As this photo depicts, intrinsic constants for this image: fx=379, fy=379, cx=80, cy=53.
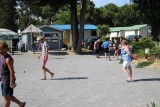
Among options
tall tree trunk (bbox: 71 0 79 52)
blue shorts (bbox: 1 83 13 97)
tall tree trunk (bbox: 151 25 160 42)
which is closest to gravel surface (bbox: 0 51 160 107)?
blue shorts (bbox: 1 83 13 97)

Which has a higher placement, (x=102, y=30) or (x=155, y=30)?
(x=102, y=30)

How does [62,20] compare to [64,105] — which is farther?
[62,20]

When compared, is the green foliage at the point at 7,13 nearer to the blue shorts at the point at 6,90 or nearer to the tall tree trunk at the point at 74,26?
the tall tree trunk at the point at 74,26

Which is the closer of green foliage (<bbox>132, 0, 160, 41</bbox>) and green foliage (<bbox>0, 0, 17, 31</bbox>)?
green foliage (<bbox>132, 0, 160, 41</bbox>)

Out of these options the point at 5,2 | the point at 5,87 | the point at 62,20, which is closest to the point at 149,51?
the point at 5,87

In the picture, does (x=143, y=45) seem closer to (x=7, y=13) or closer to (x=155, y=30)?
(x=155, y=30)

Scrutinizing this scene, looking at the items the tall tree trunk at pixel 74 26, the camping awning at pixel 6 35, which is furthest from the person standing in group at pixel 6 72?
the camping awning at pixel 6 35

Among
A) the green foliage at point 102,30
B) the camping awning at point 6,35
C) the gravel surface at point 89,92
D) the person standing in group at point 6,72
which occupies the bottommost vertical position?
the gravel surface at point 89,92

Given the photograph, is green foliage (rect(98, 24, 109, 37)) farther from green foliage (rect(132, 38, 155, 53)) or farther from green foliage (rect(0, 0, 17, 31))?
green foliage (rect(132, 38, 155, 53))

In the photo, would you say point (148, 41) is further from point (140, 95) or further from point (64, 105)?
point (64, 105)

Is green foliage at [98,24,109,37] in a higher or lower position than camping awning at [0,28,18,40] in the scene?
higher

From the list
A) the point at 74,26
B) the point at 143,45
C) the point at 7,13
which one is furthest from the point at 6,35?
the point at 7,13

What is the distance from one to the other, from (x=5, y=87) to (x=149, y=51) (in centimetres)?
1628

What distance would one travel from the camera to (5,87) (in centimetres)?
880
